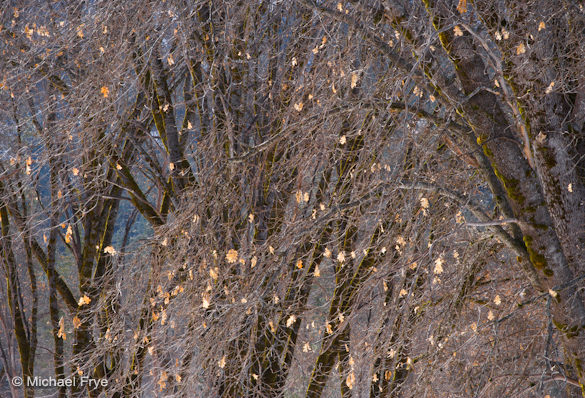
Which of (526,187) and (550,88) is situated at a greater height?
(550,88)

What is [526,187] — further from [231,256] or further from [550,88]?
[231,256]

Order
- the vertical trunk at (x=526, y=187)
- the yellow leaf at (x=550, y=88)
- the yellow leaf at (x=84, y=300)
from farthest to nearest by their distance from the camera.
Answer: the yellow leaf at (x=84, y=300)
the vertical trunk at (x=526, y=187)
the yellow leaf at (x=550, y=88)

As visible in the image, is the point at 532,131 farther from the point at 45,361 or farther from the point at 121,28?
the point at 45,361

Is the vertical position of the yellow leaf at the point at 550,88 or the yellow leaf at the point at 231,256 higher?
the yellow leaf at the point at 550,88

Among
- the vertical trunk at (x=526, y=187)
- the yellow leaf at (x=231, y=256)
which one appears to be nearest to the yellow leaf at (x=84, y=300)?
the yellow leaf at (x=231, y=256)

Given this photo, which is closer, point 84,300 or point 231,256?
point 231,256

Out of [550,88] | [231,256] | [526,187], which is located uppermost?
[550,88]

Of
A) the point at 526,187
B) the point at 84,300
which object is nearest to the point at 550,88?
the point at 526,187

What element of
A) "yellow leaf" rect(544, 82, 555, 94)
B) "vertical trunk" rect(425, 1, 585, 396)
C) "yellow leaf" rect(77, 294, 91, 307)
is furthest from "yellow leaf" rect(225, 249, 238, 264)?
"yellow leaf" rect(544, 82, 555, 94)

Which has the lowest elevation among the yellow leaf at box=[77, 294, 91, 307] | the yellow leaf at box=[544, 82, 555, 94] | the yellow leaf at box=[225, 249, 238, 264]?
the yellow leaf at box=[225, 249, 238, 264]

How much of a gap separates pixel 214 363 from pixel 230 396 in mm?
363

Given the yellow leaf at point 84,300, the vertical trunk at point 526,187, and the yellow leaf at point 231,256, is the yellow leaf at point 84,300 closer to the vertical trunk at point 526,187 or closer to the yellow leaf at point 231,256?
the yellow leaf at point 231,256

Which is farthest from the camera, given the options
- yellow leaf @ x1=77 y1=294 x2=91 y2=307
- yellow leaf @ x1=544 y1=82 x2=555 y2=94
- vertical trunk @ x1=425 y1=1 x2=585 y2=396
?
yellow leaf @ x1=77 y1=294 x2=91 y2=307

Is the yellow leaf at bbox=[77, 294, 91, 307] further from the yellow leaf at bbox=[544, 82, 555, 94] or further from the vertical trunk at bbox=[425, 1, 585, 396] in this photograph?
the yellow leaf at bbox=[544, 82, 555, 94]
